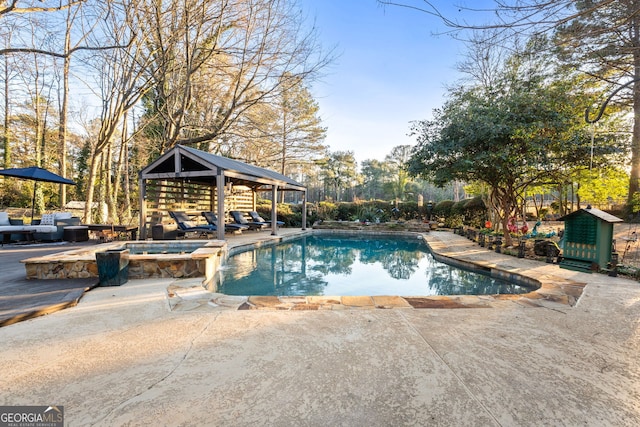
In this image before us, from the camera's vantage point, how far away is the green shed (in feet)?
17.0

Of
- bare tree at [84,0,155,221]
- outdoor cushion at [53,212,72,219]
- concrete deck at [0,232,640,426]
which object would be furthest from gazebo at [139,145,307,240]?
concrete deck at [0,232,640,426]

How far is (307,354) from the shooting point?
2.26 m

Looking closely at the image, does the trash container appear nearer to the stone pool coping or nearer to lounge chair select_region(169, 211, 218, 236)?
the stone pool coping

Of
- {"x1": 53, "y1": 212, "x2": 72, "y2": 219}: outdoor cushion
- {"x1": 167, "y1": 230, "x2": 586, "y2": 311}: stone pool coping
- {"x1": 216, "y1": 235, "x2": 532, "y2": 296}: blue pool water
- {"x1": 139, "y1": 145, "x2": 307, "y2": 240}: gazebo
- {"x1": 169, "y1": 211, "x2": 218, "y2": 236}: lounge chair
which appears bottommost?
{"x1": 216, "y1": 235, "x2": 532, "y2": 296}: blue pool water

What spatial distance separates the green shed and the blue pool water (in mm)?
1563

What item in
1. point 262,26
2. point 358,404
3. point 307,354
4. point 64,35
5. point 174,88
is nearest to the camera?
point 358,404

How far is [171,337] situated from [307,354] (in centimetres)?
129

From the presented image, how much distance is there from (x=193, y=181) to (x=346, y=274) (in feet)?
27.7

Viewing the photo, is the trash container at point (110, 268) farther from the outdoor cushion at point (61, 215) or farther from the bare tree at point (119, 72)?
the bare tree at point (119, 72)

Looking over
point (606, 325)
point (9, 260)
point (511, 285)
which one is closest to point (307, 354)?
point (606, 325)

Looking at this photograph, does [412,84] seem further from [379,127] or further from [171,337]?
[171,337]

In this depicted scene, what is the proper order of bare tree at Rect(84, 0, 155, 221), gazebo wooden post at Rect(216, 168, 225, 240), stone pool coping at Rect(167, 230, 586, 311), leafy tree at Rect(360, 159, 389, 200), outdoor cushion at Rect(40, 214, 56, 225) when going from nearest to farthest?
1. stone pool coping at Rect(167, 230, 586, 311)
2. outdoor cushion at Rect(40, 214, 56, 225)
3. gazebo wooden post at Rect(216, 168, 225, 240)
4. bare tree at Rect(84, 0, 155, 221)
5. leafy tree at Rect(360, 159, 389, 200)

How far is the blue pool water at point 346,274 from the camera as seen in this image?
205 inches

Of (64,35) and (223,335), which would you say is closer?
(223,335)
